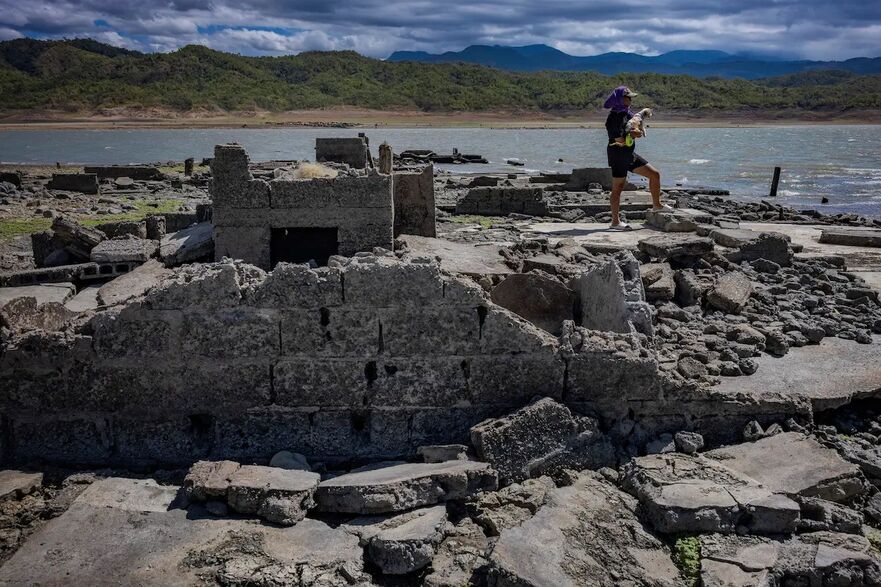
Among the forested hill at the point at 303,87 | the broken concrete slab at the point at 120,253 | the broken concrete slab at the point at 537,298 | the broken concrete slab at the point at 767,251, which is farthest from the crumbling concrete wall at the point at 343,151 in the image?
the forested hill at the point at 303,87

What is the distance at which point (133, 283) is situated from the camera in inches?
328

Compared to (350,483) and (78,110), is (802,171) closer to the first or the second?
(350,483)

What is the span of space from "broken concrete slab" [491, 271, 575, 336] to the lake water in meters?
20.0

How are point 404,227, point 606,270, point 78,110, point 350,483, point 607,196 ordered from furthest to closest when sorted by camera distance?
point 78,110 < point 607,196 < point 404,227 < point 606,270 < point 350,483

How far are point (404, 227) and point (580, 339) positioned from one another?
5665mm

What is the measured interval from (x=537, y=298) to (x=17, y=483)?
15.3ft

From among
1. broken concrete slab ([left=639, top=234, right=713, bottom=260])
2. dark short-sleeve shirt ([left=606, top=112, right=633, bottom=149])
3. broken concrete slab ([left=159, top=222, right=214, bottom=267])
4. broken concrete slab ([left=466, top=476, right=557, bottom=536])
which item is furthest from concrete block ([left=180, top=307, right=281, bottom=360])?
dark short-sleeve shirt ([left=606, top=112, right=633, bottom=149])

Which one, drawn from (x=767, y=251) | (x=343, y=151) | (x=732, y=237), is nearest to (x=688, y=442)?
(x=767, y=251)

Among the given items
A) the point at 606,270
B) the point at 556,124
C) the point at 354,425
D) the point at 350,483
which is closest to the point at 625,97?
the point at 606,270

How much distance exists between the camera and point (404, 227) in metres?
11.2

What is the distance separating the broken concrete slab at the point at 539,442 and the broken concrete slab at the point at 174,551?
1210 millimetres

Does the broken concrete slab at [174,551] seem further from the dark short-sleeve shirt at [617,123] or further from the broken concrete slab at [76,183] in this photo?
the broken concrete slab at [76,183]

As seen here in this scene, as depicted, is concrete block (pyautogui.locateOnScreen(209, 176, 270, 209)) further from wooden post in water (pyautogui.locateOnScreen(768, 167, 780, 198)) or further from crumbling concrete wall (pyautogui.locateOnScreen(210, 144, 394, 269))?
wooden post in water (pyautogui.locateOnScreen(768, 167, 780, 198))

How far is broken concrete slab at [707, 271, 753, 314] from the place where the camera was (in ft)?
28.8
